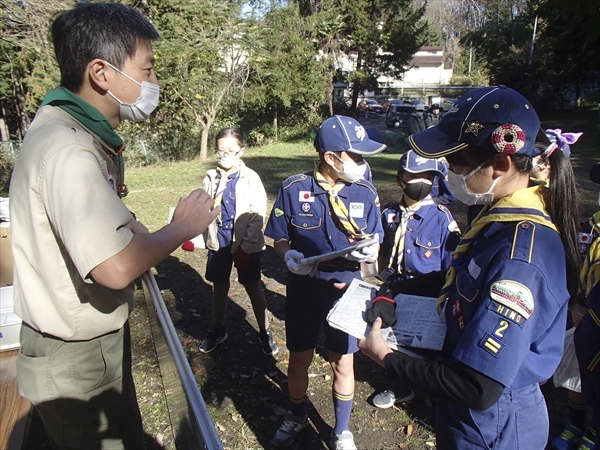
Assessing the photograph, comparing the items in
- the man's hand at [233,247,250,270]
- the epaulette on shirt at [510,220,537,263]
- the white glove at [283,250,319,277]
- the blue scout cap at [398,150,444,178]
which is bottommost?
the man's hand at [233,247,250,270]

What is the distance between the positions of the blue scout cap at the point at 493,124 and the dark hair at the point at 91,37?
1.32 m

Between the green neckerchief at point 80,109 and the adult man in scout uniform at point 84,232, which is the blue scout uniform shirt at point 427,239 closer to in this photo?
the adult man in scout uniform at point 84,232

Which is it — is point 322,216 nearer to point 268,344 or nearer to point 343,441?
point 343,441

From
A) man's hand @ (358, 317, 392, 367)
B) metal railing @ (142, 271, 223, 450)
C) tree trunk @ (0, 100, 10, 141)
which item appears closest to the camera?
metal railing @ (142, 271, 223, 450)

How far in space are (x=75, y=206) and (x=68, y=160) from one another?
0.54ft

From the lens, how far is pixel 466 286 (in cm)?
165

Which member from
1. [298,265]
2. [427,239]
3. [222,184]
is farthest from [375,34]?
[298,265]

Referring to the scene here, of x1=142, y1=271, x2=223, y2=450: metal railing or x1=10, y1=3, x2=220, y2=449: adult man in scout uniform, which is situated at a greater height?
x1=10, y1=3, x2=220, y2=449: adult man in scout uniform

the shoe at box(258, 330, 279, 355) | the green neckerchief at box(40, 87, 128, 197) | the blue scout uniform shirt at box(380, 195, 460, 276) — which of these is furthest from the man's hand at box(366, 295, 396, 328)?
the shoe at box(258, 330, 279, 355)

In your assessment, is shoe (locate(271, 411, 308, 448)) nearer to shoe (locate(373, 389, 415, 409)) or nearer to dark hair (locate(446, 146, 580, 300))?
shoe (locate(373, 389, 415, 409))

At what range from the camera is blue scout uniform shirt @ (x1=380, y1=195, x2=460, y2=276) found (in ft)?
11.1

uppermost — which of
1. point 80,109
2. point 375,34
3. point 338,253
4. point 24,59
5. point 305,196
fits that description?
point 375,34

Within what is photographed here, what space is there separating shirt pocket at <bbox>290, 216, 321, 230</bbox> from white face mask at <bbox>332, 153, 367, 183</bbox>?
33cm

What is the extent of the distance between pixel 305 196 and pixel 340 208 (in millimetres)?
249
